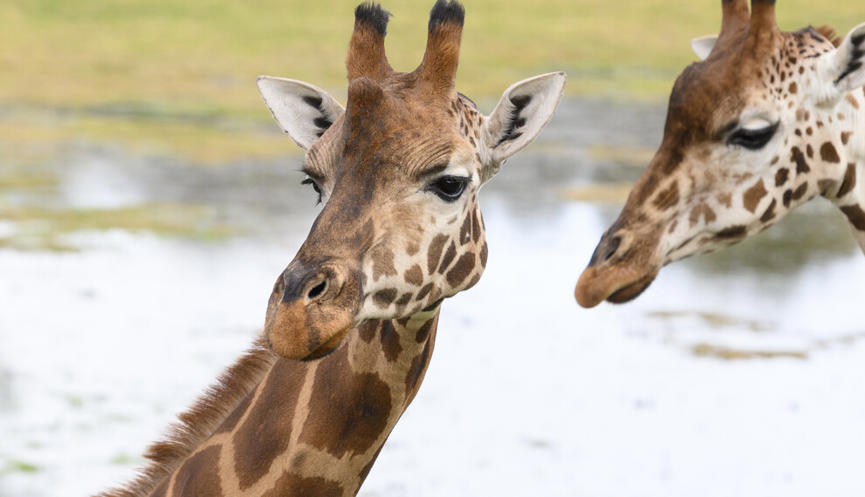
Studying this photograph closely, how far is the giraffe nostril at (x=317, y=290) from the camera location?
390 cm

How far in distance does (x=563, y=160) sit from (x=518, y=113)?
52.8 ft

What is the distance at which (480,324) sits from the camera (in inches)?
479

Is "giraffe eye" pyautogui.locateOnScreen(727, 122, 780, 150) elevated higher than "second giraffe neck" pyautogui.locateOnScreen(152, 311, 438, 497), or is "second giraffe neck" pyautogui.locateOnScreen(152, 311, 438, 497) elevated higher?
"second giraffe neck" pyautogui.locateOnScreen(152, 311, 438, 497)

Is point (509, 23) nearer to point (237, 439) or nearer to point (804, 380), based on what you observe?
point (804, 380)

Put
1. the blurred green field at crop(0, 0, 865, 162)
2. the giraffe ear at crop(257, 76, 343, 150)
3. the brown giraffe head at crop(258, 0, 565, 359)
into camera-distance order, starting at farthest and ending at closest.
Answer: the blurred green field at crop(0, 0, 865, 162), the giraffe ear at crop(257, 76, 343, 150), the brown giraffe head at crop(258, 0, 565, 359)

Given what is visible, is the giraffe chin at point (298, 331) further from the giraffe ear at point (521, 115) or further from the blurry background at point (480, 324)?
the blurry background at point (480, 324)

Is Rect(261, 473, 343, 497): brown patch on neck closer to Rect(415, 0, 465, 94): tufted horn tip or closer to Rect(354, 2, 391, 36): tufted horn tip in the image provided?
Rect(415, 0, 465, 94): tufted horn tip

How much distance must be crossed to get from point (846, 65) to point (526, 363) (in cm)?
637

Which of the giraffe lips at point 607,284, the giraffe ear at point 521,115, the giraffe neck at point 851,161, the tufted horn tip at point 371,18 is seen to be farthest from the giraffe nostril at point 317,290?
the giraffe neck at point 851,161

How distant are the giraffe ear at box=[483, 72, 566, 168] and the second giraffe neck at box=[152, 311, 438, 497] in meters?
0.77

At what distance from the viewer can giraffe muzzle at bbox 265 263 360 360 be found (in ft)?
12.6

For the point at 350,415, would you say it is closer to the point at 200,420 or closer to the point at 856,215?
the point at 200,420

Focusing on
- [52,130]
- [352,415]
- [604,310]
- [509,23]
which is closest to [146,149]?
[52,130]

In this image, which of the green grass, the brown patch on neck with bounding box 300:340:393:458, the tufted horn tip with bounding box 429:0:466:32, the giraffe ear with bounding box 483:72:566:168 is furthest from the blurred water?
the tufted horn tip with bounding box 429:0:466:32
